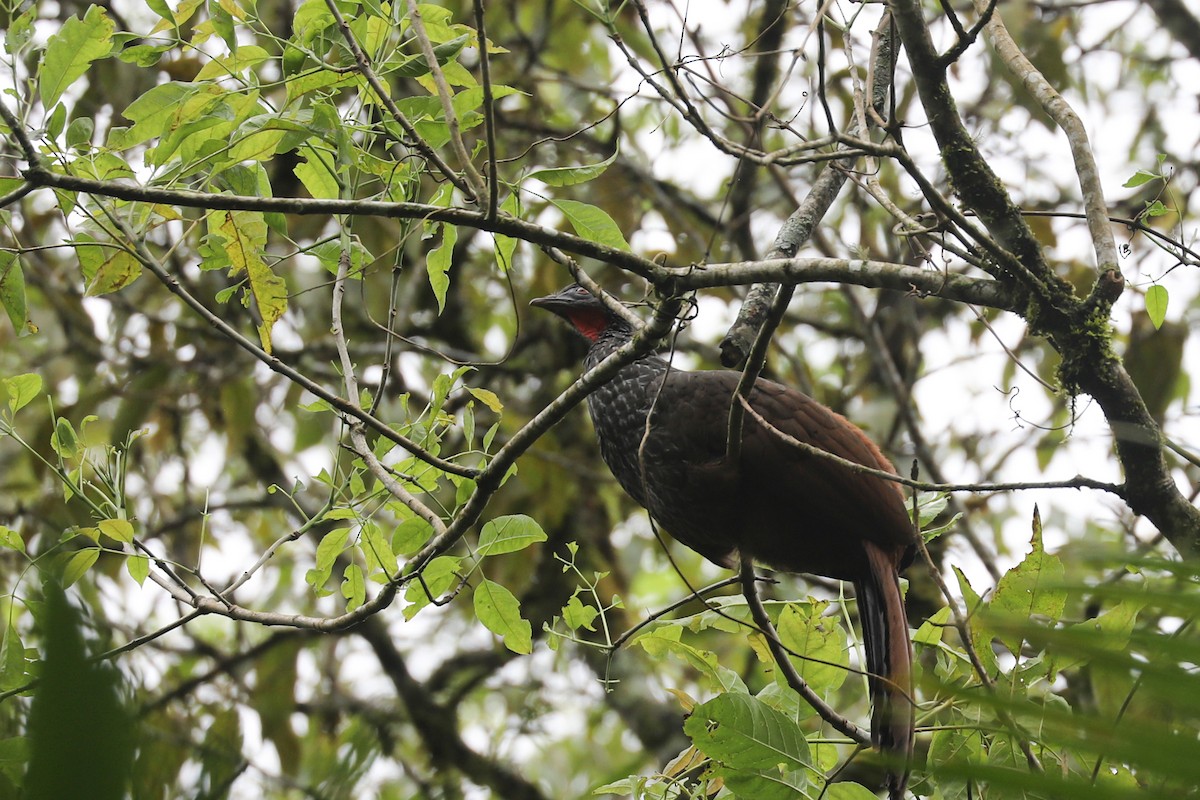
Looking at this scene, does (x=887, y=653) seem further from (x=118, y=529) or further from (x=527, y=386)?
(x=527, y=386)

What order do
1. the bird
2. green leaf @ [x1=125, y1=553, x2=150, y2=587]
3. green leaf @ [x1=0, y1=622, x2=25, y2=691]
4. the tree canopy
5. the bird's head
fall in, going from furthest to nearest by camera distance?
the bird's head, the bird, green leaf @ [x1=125, y1=553, x2=150, y2=587], green leaf @ [x1=0, y1=622, x2=25, y2=691], the tree canopy

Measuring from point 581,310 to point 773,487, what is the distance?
3.26 ft

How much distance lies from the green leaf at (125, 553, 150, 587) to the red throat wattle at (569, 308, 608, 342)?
1.58m

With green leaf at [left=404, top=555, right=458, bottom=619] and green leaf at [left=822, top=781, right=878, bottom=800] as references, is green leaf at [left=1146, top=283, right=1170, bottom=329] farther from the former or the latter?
green leaf at [left=404, top=555, right=458, bottom=619]

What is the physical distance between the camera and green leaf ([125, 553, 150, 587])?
2123mm

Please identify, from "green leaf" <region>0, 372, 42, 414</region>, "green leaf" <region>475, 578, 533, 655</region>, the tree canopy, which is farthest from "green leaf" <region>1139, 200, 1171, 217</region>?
"green leaf" <region>0, 372, 42, 414</region>

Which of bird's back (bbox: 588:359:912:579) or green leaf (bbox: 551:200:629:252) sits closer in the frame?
green leaf (bbox: 551:200:629:252)

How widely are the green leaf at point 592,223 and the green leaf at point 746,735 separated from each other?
33.9 inches

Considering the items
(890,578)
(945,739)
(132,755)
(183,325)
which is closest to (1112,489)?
(945,739)

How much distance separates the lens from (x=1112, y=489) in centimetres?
194

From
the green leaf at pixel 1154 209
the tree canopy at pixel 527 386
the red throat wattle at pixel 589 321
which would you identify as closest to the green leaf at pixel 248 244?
the tree canopy at pixel 527 386

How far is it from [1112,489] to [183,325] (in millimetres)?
4211

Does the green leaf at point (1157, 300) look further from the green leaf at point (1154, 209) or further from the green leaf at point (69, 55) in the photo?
the green leaf at point (69, 55)

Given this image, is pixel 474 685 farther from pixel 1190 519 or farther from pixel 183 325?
pixel 1190 519
